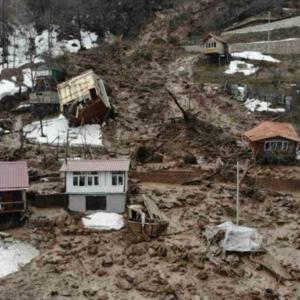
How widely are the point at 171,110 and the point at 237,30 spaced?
2537 centimetres

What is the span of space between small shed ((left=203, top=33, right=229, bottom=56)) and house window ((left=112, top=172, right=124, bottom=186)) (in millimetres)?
34846

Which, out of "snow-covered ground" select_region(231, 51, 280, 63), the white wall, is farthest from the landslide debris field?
"snow-covered ground" select_region(231, 51, 280, 63)

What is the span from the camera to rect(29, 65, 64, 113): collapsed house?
5428cm

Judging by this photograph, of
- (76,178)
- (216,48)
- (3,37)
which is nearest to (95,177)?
(76,178)

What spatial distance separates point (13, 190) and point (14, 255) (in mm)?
4487

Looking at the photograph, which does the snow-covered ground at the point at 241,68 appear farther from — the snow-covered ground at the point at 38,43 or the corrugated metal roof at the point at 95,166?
the corrugated metal roof at the point at 95,166

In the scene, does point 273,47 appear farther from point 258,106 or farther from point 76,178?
point 76,178

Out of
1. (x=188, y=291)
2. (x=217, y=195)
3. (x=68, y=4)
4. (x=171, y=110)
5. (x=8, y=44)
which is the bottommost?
(x=188, y=291)

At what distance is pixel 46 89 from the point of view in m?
58.3

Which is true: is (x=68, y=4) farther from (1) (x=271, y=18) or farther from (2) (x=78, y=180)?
(2) (x=78, y=180)

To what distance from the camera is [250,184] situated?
3947 centimetres

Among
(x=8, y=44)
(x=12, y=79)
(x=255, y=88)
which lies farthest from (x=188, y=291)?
(x=8, y=44)

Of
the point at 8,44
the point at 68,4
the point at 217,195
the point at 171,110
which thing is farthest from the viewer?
the point at 68,4

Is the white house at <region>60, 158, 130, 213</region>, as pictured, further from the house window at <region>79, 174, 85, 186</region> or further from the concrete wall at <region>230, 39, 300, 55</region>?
the concrete wall at <region>230, 39, 300, 55</region>
